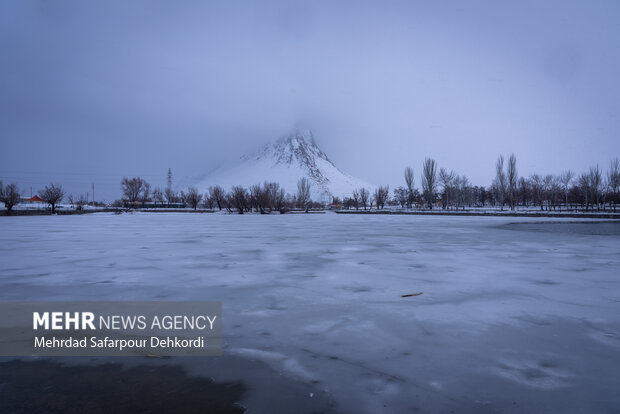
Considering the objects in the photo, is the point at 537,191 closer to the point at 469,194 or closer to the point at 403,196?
the point at 469,194

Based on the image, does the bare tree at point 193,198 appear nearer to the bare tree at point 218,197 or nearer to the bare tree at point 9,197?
the bare tree at point 218,197

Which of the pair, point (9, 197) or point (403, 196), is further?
point (403, 196)

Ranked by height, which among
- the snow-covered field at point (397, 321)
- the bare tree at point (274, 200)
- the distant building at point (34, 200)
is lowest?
the snow-covered field at point (397, 321)

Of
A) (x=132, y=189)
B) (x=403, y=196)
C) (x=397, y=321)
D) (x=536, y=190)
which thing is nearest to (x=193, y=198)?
(x=132, y=189)

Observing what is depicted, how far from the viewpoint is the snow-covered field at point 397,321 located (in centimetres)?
243

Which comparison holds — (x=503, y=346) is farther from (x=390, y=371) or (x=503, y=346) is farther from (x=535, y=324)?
(x=390, y=371)

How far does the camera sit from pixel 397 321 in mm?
3914

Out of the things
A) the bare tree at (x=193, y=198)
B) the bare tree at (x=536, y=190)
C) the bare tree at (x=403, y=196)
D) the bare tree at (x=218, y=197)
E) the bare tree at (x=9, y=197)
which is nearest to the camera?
the bare tree at (x=9, y=197)

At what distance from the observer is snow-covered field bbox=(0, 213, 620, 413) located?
95.8 inches

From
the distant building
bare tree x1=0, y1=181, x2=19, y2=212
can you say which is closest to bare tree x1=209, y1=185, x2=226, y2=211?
bare tree x1=0, y1=181, x2=19, y2=212

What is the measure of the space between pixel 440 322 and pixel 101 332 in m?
3.59

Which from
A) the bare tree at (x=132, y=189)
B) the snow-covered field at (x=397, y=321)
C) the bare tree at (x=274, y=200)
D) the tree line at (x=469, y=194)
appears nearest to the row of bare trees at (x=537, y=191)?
the tree line at (x=469, y=194)

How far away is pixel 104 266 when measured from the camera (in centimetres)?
731

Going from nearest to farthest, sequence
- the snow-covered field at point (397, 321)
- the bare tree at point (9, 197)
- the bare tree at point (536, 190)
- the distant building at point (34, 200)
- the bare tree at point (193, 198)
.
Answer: the snow-covered field at point (397, 321), the bare tree at point (9, 197), the bare tree at point (536, 190), the bare tree at point (193, 198), the distant building at point (34, 200)
